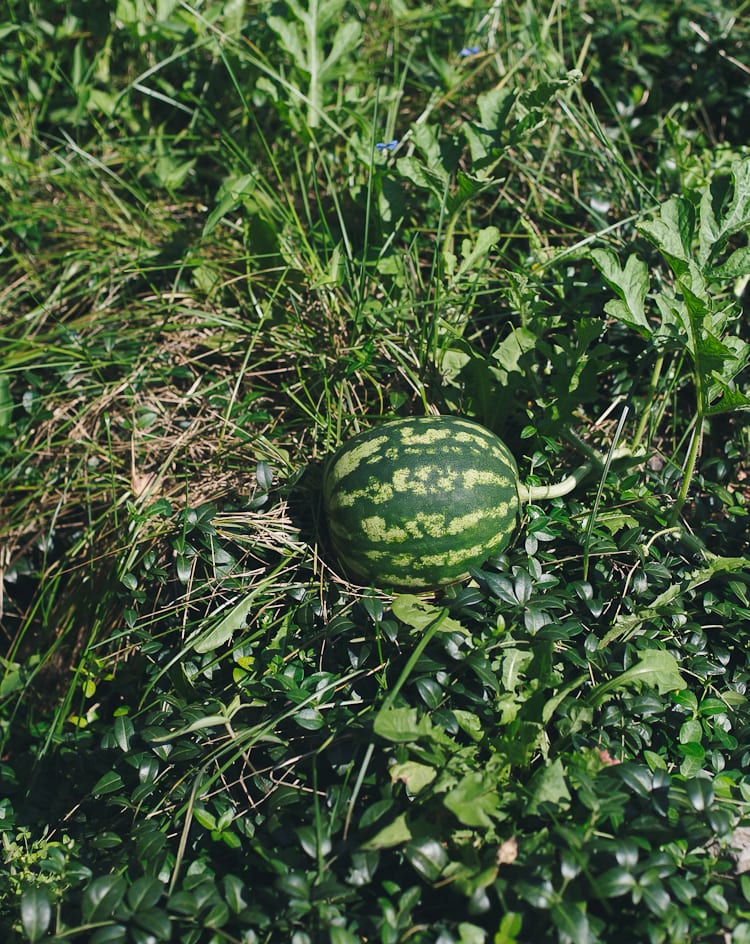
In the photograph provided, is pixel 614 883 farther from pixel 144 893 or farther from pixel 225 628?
pixel 225 628

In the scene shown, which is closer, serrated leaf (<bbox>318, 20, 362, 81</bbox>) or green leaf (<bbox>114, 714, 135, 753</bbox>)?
green leaf (<bbox>114, 714, 135, 753</bbox>)

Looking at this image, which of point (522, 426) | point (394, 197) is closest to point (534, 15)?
point (394, 197)

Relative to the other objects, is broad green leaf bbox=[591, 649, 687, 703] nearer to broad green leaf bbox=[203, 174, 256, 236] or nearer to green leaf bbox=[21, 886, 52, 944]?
green leaf bbox=[21, 886, 52, 944]

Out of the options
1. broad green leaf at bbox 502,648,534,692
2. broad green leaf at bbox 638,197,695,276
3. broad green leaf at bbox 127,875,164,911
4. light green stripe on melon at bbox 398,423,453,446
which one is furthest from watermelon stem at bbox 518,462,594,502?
broad green leaf at bbox 127,875,164,911

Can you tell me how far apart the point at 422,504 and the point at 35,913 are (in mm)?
1267

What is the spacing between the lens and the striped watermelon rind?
2.21 meters

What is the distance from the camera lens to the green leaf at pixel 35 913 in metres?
1.63

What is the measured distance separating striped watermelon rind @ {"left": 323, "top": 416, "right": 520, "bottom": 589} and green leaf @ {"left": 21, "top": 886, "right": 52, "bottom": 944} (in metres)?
1.08

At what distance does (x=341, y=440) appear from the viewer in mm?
2713

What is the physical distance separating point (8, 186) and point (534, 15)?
226 cm

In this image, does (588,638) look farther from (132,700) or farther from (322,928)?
(132,700)

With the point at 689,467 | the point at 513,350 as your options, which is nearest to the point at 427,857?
the point at 689,467

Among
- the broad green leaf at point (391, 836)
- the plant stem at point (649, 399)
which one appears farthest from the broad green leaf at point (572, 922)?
the plant stem at point (649, 399)

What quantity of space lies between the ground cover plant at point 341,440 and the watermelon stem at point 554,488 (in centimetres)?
3
